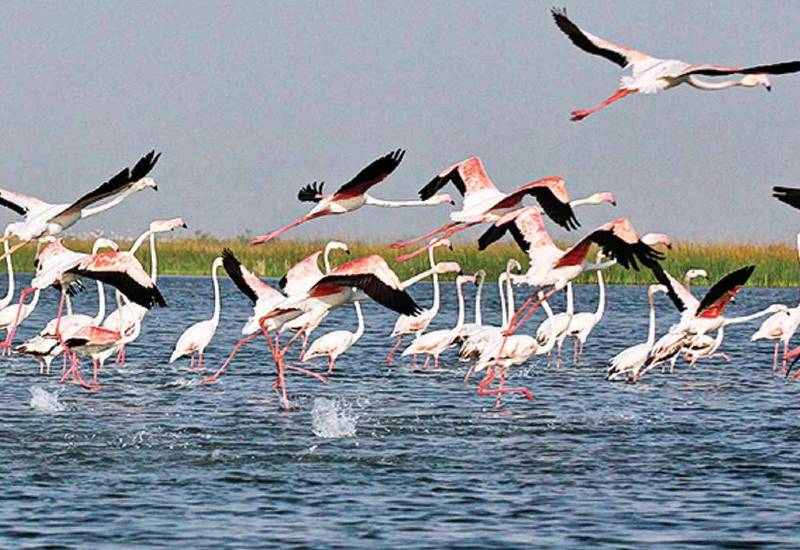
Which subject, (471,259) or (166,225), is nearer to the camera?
(166,225)

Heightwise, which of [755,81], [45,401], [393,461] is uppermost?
[755,81]

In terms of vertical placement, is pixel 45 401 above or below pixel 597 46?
below

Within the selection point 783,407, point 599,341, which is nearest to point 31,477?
point 783,407

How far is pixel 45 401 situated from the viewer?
15016 millimetres

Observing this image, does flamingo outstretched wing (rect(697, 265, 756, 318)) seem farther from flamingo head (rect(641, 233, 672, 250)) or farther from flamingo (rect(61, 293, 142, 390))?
flamingo (rect(61, 293, 142, 390))

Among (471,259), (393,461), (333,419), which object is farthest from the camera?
(471,259)

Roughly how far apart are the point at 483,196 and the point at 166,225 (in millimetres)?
3823

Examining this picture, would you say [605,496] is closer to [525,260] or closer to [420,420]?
[420,420]

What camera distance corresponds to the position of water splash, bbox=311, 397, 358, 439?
13.1 metres

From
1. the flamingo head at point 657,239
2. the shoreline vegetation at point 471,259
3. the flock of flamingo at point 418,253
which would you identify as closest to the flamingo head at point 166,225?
the flock of flamingo at point 418,253

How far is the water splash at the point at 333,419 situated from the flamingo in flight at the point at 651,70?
10.1 ft

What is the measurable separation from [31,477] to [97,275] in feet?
12.2

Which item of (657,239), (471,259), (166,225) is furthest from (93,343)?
(471,259)

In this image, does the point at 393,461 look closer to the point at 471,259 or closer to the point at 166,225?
the point at 166,225
